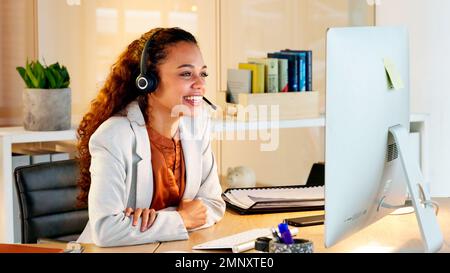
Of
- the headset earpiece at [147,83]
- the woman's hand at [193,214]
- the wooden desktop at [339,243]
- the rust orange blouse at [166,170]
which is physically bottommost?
the wooden desktop at [339,243]

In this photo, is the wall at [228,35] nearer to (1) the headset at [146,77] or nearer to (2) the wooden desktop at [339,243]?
(1) the headset at [146,77]

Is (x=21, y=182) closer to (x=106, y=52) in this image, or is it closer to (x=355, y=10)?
(x=106, y=52)

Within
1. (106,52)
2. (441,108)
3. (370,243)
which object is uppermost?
(106,52)

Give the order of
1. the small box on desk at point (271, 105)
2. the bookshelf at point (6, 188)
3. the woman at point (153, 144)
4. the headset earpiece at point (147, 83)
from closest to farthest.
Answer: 1. the woman at point (153, 144)
2. the headset earpiece at point (147, 83)
3. the bookshelf at point (6, 188)
4. the small box on desk at point (271, 105)

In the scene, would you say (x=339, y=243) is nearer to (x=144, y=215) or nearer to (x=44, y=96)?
(x=144, y=215)

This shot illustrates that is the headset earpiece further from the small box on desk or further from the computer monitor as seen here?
the small box on desk

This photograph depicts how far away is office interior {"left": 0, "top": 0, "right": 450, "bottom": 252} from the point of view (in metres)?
4.42

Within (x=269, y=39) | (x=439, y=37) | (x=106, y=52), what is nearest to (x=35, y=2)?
(x=106, y=52)

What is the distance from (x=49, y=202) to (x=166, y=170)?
0.41 metres

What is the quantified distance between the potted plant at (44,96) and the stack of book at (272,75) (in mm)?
933

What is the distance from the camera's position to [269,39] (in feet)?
16.6

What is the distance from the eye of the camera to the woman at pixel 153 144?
240cm

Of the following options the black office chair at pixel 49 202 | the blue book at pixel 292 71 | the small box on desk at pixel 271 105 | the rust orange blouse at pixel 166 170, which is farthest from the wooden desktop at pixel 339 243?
the blue book at pixel 292 71
